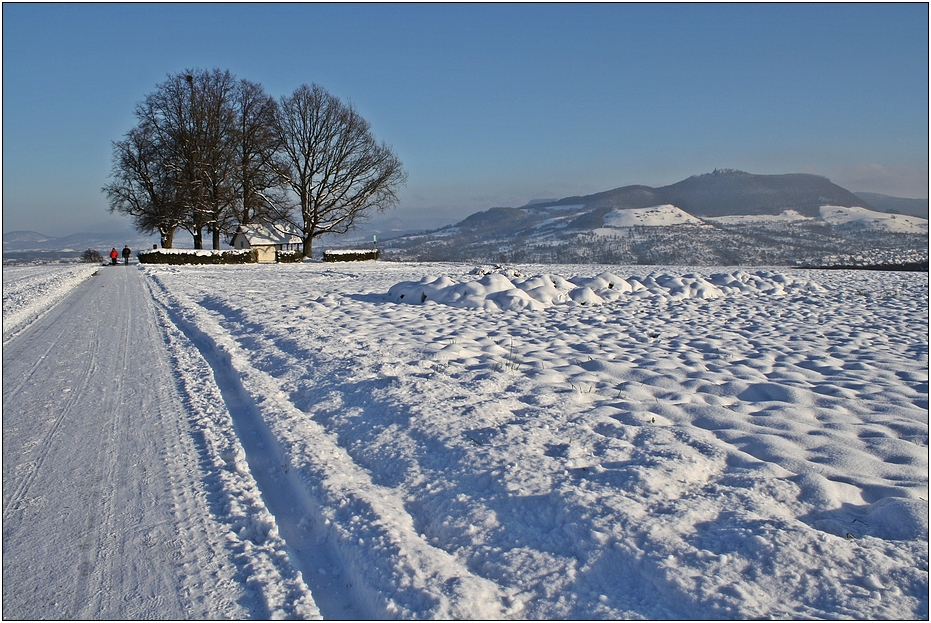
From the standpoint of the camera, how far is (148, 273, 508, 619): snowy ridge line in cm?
230

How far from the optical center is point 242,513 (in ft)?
9.98

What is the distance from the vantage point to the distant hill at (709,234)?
54.1 m

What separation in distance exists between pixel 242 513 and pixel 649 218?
124 m

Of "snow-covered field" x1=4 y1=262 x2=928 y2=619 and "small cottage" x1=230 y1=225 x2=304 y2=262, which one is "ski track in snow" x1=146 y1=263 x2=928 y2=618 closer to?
"snow-covered field" x1=4 y1=262 x2=928 y2=619

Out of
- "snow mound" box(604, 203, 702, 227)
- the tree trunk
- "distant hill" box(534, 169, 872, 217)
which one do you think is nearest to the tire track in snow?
the tree trunk

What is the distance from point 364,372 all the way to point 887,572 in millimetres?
4424

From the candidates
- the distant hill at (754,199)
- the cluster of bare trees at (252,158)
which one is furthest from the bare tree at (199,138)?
the distant hill at (754,199)

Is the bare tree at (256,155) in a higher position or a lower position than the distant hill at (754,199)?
lower

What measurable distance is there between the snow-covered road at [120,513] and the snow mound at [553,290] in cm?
658

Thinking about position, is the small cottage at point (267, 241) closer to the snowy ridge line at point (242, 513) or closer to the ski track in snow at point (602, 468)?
the ski track in snow at point (602, 468)

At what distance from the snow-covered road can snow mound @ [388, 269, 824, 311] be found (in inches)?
259

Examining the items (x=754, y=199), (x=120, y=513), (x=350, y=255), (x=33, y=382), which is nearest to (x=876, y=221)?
(x=754, y=199)

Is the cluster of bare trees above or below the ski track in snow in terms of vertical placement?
above

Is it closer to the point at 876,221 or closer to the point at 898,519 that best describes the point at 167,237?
the point at 898,519
